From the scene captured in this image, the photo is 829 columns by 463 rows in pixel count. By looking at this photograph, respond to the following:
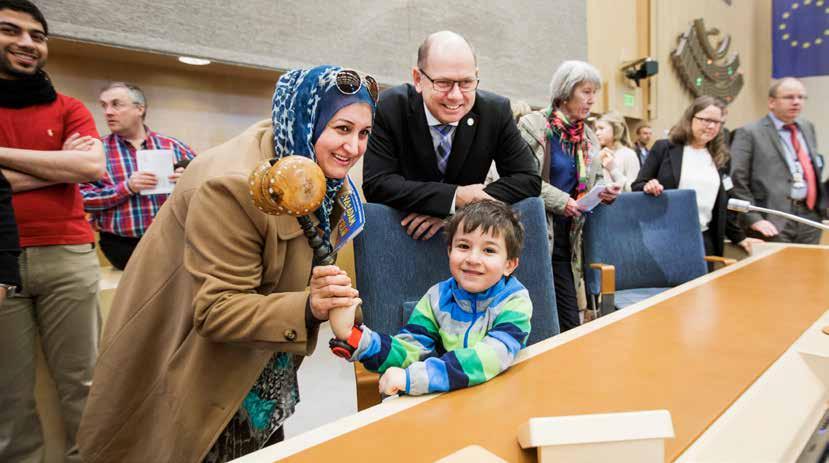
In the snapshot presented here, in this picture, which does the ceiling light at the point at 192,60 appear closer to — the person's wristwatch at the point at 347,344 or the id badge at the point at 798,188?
the person's wristwatch at the point at 347,344

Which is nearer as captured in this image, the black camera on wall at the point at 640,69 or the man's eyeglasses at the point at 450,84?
the man's eyeglasses at the point at 450,84

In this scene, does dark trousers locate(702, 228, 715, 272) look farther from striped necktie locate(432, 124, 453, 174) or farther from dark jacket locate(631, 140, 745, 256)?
striped necktie locate(432, 124, 453, 174)

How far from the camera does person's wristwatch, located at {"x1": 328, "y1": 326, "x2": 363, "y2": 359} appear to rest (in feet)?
2.94

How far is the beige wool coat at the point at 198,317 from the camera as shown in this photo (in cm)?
95

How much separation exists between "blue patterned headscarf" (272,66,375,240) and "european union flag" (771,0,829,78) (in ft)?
26.5

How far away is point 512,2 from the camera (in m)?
5.27

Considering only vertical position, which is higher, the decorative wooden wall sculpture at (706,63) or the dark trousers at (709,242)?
the decorative wooden wall sculpture at (706,63)

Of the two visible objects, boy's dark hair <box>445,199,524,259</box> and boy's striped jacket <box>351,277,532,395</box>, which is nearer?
boy's striped jacket <box>351,277,532,395</box>

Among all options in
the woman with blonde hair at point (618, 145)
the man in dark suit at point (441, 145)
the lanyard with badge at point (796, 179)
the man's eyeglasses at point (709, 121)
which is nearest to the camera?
the man in dark suit at point (441, 145)

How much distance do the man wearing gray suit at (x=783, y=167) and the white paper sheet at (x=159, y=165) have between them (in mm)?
3546

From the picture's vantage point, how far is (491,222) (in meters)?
1.25

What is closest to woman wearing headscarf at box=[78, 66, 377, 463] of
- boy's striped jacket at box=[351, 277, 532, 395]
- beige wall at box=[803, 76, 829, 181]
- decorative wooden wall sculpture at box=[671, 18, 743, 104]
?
boy's striped jacket at box=[351, 277, 532, 395]

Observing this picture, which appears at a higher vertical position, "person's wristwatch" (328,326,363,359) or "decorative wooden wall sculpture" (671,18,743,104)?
"decorative wooden wall sculpture" (671,18,743,104)

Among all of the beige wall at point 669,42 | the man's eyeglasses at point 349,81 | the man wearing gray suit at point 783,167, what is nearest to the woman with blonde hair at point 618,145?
the man wearing gray suit at point 783,167
